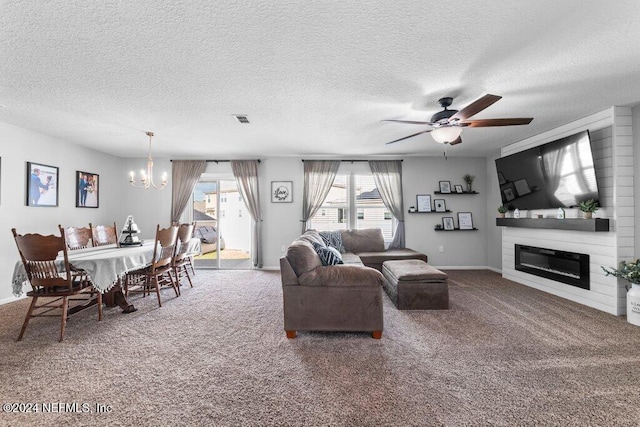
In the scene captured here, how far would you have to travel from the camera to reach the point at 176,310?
333 cm

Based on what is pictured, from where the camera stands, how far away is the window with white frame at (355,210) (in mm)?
5910

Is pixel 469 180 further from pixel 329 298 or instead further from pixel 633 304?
pixel 329 298

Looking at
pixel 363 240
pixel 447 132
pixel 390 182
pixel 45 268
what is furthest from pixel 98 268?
pixel 390 182

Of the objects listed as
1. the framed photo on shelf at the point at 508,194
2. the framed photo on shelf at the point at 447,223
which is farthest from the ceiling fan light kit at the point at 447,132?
the framed photo on shelf at the point at 447,223

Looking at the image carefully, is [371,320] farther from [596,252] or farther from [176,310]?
[596,252]

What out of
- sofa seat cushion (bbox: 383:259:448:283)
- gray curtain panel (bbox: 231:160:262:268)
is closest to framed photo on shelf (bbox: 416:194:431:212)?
sofa seat cushion (bbox: 383:259:448:283)

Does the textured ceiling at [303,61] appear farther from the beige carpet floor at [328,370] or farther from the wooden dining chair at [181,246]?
the beige carpet floor at [328,370]

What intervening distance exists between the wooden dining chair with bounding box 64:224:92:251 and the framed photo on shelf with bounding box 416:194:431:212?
569cm

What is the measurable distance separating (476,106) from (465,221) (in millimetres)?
3891

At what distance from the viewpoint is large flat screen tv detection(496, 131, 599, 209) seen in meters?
3.39

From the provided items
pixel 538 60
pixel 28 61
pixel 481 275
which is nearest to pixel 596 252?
pixel 481 275

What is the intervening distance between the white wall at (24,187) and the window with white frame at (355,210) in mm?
4185

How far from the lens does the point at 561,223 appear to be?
375 cm

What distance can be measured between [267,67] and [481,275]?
510 centimetres
